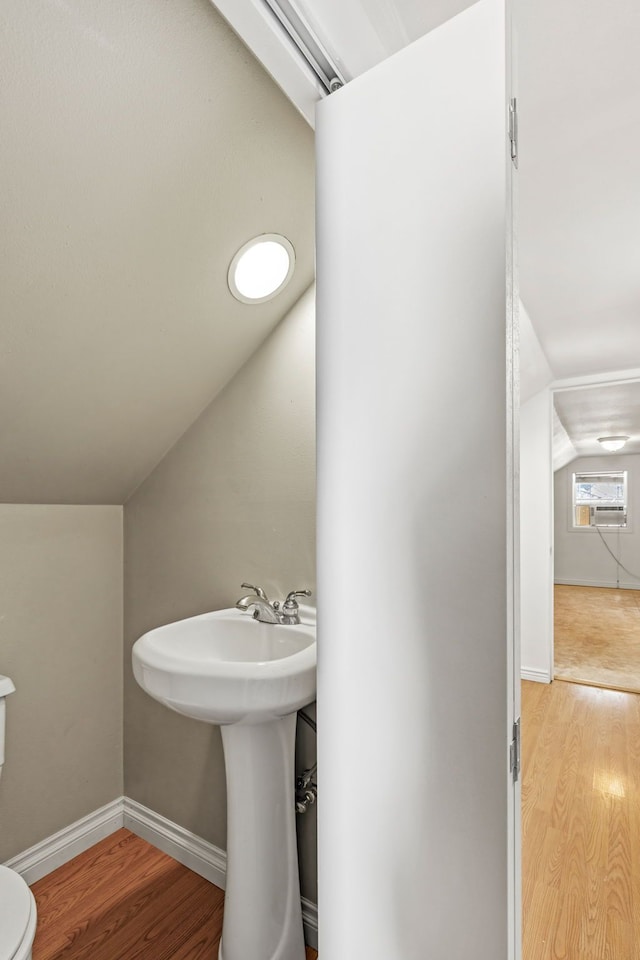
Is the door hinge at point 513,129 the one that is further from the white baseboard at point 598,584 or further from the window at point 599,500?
the window at point 599,500

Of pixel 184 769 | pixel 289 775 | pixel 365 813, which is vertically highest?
pixel 365 813

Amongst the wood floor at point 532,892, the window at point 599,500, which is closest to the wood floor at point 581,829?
the wood floor at point 532,892

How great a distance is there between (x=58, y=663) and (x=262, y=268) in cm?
150

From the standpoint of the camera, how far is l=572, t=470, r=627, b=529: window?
25.3 feet

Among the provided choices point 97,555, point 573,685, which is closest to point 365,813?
point 97,555

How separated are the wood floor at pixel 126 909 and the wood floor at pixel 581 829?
822mm

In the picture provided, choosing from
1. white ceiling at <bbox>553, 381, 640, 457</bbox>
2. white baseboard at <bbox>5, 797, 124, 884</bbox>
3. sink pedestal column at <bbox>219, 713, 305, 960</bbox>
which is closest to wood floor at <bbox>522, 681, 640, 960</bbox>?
sink pedestal column at <bbox>219, 713, 305, 960</bbox>

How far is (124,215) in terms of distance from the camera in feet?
3.58

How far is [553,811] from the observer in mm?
2180

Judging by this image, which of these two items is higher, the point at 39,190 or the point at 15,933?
the point at 39,190

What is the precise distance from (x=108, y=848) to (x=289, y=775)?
1.00 meters

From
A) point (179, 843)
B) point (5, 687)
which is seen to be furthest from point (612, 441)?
point (5, 687)

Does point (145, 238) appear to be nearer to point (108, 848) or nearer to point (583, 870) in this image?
point (108, 848)

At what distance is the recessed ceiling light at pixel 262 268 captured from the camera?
1.34m
